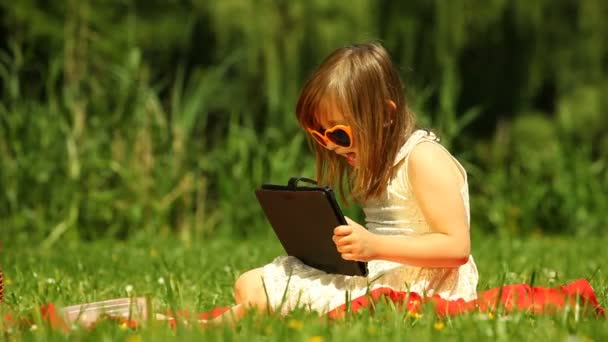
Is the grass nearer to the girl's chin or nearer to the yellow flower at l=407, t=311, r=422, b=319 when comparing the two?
the yellow flower at l=407, t=311, r=422, b=319

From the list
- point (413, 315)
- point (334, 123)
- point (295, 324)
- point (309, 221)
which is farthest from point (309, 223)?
point (295, 324)

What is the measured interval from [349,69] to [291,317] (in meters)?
0.72

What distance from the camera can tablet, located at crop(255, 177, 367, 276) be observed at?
2654 mm

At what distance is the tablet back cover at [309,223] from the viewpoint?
8.73 ft

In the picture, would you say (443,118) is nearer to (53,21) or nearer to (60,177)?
(60,177)

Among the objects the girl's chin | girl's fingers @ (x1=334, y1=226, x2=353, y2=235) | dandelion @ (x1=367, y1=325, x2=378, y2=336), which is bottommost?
dandelion @ (x1=367, y1=325, x2=378, y2=336)

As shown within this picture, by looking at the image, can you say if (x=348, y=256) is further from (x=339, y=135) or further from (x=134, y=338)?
(x=134, y=338)

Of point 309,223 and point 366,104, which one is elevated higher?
point 366,104

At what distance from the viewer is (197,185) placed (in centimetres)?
650

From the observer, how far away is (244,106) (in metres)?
8.86

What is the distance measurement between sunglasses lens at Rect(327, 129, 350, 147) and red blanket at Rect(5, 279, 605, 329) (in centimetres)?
41

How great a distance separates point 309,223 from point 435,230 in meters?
0.34

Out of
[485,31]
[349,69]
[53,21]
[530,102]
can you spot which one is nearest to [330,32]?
[485,31]

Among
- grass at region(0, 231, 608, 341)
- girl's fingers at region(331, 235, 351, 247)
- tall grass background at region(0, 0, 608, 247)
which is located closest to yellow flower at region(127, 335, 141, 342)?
grass at region(0, 231, 608, 341)
